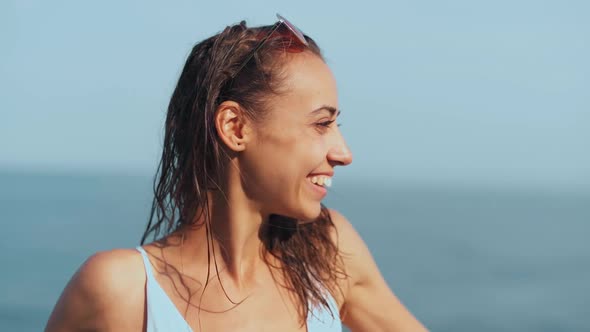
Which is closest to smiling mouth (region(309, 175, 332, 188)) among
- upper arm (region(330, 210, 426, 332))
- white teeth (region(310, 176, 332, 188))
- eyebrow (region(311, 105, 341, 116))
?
white teeth (region(310, 176, 332, 188))

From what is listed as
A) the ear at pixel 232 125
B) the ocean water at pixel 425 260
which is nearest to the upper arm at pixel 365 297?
the ear at pixel 232 125

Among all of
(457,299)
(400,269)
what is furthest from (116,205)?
(457,299)

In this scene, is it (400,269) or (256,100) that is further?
(400,269)

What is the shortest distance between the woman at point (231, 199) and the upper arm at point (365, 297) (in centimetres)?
9

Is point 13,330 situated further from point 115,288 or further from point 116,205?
point 116,205

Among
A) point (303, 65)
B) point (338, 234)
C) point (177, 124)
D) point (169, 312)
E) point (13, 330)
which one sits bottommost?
point (13, 330)

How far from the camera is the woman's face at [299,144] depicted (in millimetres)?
2283

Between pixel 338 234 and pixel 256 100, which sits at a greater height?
pixel 256 100

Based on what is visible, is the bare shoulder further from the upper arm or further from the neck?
the upper arm

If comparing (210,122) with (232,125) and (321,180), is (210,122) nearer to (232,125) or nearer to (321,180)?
(232,125)

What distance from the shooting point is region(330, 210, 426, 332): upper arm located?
2604mm

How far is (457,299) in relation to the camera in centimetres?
1302

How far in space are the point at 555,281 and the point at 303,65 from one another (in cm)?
1347

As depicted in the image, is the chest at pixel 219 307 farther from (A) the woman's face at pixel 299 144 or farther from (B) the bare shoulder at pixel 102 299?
(A) the woman's face at pixel 299 144
